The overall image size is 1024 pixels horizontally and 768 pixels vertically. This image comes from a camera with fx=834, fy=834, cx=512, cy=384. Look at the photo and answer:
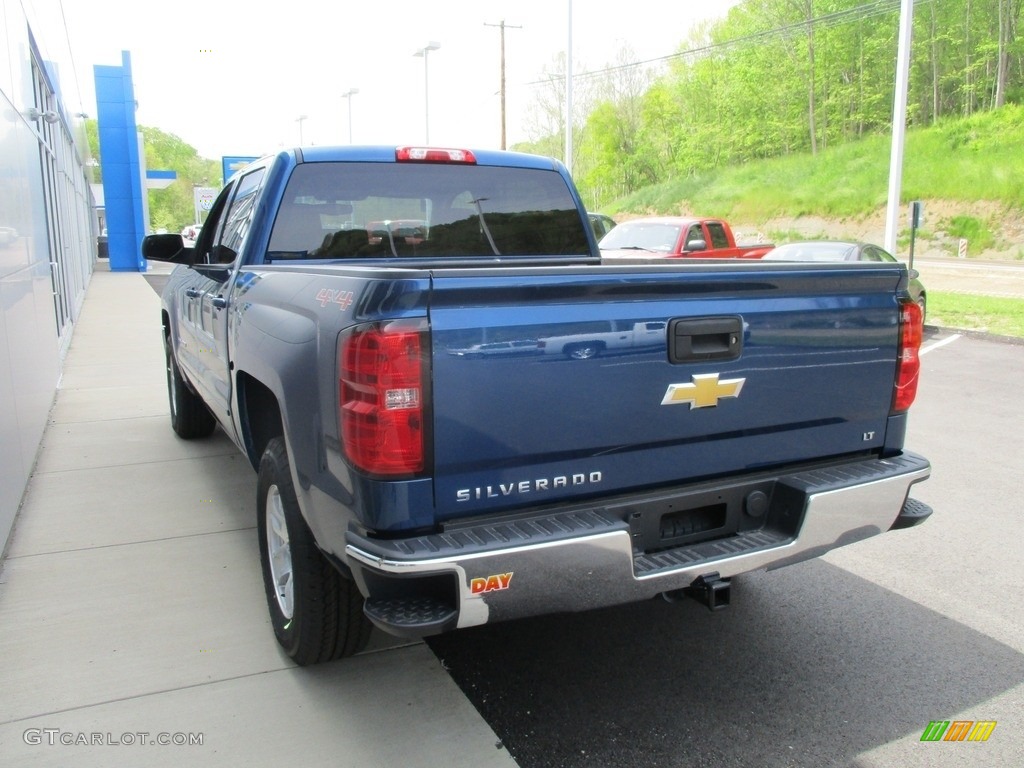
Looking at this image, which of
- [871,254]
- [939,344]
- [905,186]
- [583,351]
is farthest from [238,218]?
[905,186]

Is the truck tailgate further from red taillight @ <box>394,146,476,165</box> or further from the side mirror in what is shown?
the side mirror

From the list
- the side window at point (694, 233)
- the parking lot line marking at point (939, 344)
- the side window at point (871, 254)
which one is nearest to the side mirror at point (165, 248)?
the parking lot line marking at point (939, 344)

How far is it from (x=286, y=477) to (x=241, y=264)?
4.35 ft

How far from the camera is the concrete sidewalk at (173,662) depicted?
9.28 feet

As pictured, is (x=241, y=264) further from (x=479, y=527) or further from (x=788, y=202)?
(x=788, y=202)

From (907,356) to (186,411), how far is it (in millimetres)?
5365

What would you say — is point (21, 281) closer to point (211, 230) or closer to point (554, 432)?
point (211, 230)

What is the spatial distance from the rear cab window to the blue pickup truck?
0.49m

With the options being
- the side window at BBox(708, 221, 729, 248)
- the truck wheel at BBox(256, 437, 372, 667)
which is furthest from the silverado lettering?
the side window at BBox(708, 221, 729, 248)

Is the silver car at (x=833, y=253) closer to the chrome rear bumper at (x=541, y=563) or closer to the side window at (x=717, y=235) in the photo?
the side window at (x=717, y=235)

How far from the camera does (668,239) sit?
1412 centimetres

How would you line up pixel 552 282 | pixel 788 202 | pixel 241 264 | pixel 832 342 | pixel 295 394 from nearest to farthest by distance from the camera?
1. pixel 552 282
2. pixel 295 394
3. pixel 832 342
4. pixel 241 264
5. pixel 788 202

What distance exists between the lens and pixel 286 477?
10.1 feet

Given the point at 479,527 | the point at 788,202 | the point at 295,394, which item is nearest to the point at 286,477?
the point at 295,394
